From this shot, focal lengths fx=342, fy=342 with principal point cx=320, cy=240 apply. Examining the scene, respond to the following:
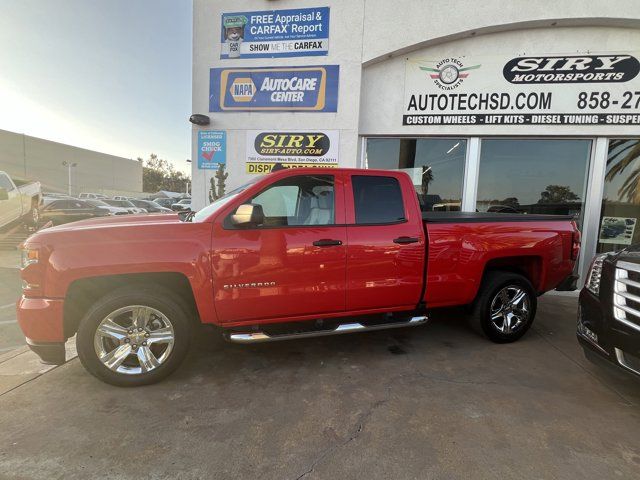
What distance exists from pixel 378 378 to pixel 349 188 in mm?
1855

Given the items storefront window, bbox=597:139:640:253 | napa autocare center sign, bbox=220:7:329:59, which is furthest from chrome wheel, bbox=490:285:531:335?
napa autocare center sign, bbox=220:7:329:59

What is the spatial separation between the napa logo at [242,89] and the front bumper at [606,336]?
258 inches

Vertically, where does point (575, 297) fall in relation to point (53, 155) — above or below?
below

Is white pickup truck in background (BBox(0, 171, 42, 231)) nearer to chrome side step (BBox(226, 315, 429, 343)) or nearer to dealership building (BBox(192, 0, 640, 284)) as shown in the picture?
dealership building (BBox(192, 0, 640, 284))

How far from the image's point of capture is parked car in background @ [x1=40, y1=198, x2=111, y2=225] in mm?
11734

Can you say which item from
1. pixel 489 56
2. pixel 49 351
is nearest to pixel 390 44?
pixel 489 56

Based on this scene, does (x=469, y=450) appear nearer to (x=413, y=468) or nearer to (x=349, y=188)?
(x=413, y=468)

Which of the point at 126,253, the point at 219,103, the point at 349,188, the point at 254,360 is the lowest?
the point at 254,360

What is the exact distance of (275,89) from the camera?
23.1 ft

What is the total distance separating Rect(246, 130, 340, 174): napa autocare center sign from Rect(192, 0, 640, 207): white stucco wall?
0.15m

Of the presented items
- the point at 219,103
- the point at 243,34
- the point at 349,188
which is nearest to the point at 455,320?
the point at 349,188

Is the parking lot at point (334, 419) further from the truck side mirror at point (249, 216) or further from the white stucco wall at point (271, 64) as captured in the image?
the white stucco wall at point (271, 64)

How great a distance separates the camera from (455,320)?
16.0 feet

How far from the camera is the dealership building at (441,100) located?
21.1 ft
